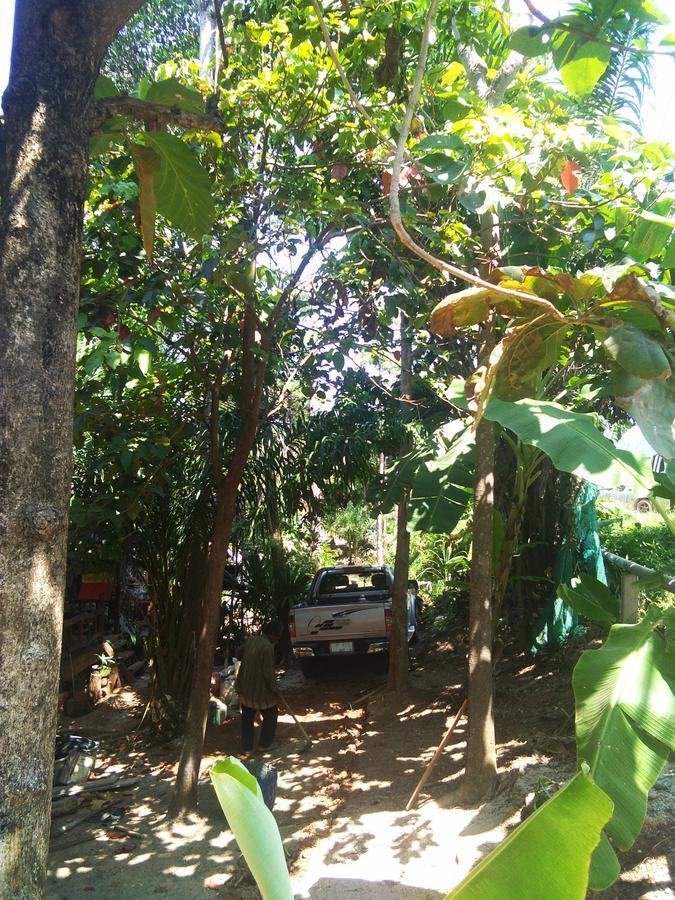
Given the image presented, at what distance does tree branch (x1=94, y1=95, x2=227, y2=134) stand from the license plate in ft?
28.4

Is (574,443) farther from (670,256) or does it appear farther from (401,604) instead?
(401,604)

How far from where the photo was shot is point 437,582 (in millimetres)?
16000

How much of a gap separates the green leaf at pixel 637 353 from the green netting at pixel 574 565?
4946 millimetres

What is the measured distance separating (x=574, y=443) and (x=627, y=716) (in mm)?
1344

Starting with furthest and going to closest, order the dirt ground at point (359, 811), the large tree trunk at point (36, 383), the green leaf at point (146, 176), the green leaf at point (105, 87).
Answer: the dirt ground at point (359, 811), the green leaf at point (105, 87), the green leaf at point (146, 176), the large tree trunk at point (36, 383)

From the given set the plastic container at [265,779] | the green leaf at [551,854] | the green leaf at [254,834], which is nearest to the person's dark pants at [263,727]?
the plastic container at [265,779]

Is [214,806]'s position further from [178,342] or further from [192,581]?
[178,342]

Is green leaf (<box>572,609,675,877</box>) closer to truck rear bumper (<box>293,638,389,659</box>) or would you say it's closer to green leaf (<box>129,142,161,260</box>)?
green leaf (<box>129,142,161,260</box>)

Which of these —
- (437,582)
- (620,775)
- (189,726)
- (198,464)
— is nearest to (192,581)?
(198,464)

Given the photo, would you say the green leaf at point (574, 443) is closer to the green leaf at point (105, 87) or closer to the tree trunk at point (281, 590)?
the green leaf at point (105, 87)

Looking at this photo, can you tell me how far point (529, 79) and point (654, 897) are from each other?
561 cm

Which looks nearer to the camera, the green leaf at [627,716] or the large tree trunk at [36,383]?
the large tree trunk at [36,383]

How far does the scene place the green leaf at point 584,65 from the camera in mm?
3615

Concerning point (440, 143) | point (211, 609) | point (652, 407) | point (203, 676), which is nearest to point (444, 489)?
point (211, 609)
